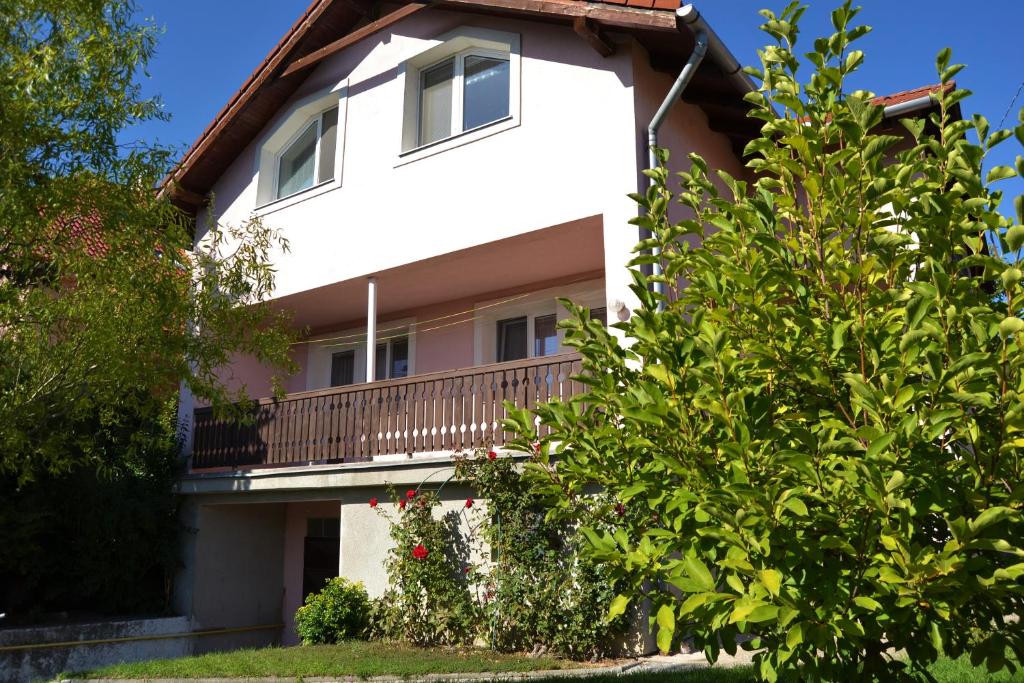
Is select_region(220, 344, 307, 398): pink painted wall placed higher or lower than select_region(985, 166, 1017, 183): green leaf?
higher

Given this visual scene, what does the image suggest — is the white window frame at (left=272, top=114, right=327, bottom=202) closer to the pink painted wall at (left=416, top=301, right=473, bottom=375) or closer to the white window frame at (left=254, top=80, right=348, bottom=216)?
the white window frame at (left=254, top=80, right=348, bottom=216)

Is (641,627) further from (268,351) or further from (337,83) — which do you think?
(337,83)

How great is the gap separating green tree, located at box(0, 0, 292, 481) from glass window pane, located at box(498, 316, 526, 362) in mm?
5357

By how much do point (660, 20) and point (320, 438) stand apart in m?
7.00

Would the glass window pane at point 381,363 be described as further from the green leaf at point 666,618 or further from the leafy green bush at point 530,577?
the green leaf at point 666,618

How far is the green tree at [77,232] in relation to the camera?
782 centimetres

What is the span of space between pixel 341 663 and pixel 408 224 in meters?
5.70

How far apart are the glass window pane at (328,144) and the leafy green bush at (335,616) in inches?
251

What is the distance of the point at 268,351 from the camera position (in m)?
10.5

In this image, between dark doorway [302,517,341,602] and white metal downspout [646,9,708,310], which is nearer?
white metal downspout [646,9,708,310]

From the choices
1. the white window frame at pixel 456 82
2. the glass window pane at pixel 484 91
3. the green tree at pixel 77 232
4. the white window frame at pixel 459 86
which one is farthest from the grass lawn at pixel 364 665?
the glass window pane at pixel 484 91

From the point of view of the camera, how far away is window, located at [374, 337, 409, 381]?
48.7 feet

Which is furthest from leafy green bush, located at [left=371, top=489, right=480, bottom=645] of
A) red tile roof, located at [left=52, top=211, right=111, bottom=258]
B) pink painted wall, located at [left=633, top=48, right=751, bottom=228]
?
pink painted wall, located at [left=633, top=48, right=751, bottom=228]

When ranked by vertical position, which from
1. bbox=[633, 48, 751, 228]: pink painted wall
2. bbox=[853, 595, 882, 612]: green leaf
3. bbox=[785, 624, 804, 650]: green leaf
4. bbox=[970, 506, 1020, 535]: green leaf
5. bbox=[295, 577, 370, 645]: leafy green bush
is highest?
bbox=[633, 48, 751, 228]: pink painted wall
